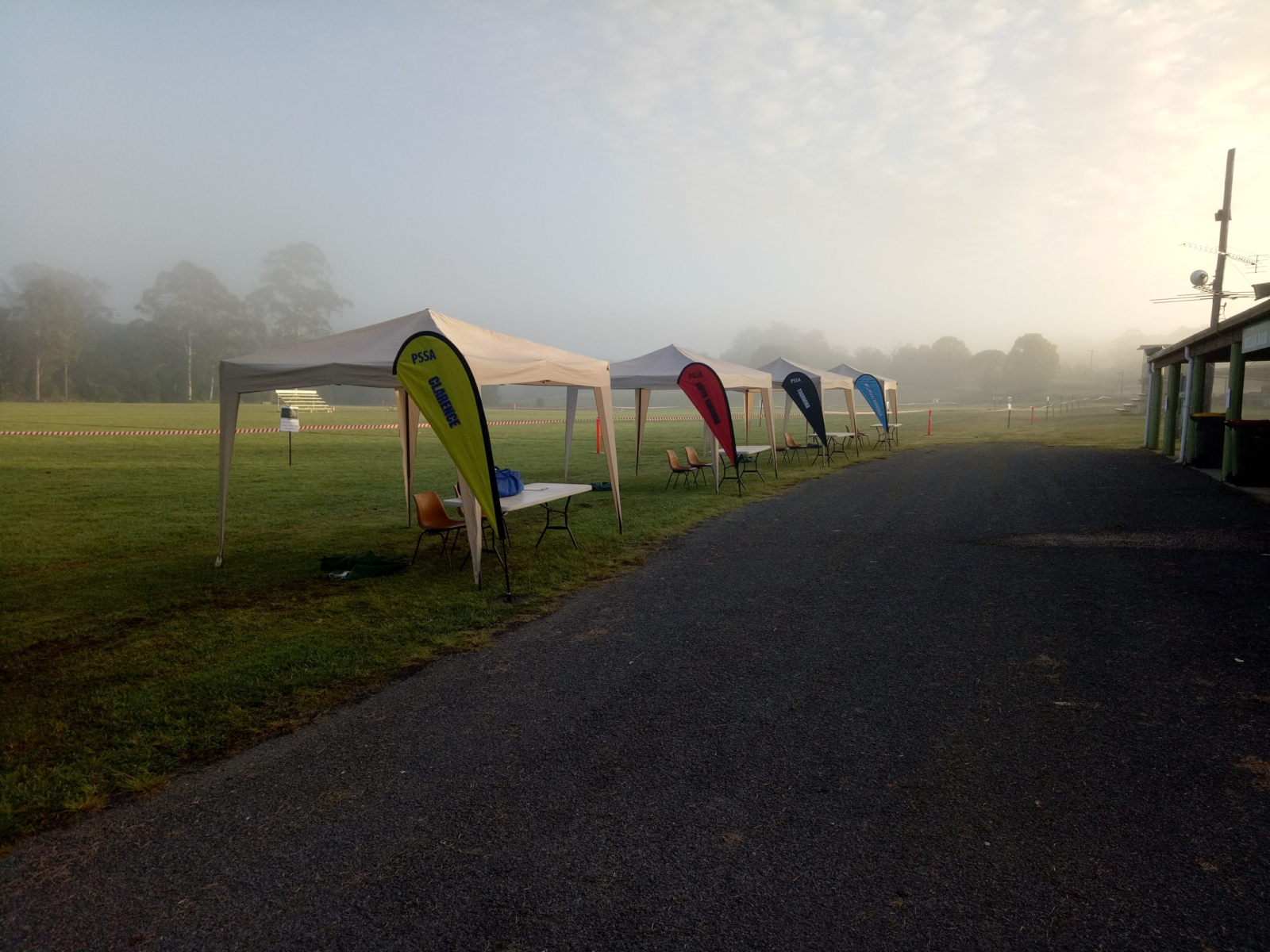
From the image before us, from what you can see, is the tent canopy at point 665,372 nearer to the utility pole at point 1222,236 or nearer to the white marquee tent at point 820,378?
the white marquee tent at point 820,378


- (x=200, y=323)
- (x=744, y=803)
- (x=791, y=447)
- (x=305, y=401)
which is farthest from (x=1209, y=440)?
(x=200, y=323)

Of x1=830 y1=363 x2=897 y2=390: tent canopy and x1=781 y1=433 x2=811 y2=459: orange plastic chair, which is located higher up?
x1=830 y1=363 x2=897 y2=390: tent canopy

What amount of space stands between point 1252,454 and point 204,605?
50.9 feet

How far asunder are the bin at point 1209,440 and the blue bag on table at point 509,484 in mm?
15176

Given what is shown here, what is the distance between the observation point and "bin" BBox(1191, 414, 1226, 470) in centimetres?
1598

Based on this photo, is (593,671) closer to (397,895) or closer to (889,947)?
(397,895)

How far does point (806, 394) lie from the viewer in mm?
16922

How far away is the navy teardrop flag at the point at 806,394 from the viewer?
16781 millimetres

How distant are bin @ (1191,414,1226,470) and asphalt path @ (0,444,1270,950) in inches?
481

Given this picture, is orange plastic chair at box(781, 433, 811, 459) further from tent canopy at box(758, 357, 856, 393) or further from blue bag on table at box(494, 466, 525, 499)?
Result: blue bag on table at box(494, 466, 525, 499)

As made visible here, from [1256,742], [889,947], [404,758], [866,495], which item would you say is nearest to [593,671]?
[404,758]

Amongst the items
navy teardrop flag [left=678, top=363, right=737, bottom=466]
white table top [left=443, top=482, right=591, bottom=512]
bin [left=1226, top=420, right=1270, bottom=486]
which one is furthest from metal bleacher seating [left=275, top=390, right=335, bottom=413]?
bin [left=1226, top=420, right=1270, bottom=486]

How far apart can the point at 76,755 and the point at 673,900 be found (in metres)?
3.09

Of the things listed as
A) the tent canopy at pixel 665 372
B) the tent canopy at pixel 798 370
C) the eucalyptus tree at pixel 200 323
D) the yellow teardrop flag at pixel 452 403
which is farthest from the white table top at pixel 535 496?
the eucalyptus tree at pixel 200 323
